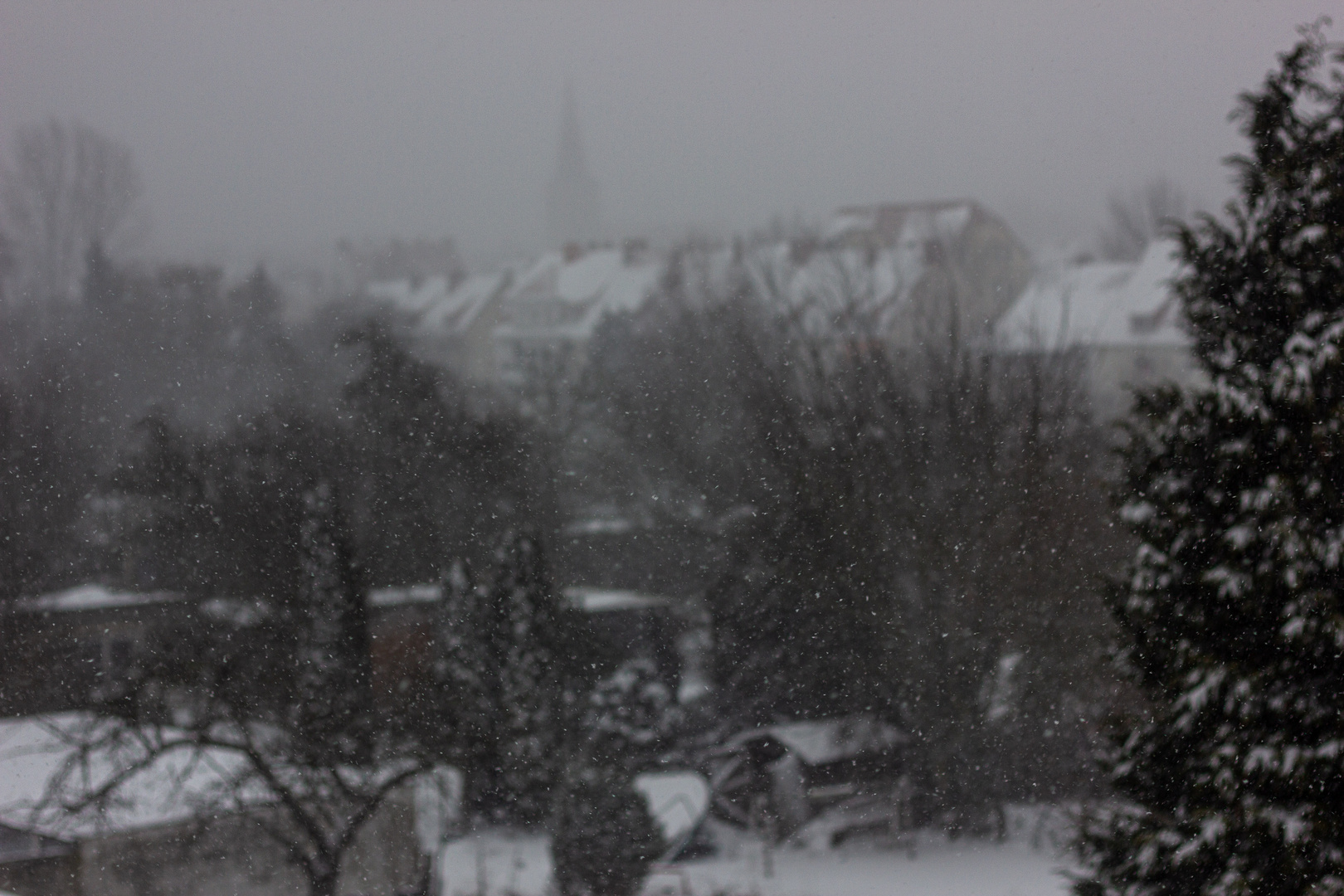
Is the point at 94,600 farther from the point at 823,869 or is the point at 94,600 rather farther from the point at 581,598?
the point at 823,869

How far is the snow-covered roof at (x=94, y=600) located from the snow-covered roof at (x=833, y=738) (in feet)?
14.7

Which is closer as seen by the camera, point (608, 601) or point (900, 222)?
point (608, 601)

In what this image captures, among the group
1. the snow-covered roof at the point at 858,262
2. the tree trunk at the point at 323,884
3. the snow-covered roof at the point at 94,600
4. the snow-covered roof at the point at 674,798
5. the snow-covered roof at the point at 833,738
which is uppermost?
the snow-covered roof at the point at 858,262

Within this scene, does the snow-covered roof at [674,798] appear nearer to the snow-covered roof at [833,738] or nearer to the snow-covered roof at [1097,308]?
the snow-covered roof at [833,738]

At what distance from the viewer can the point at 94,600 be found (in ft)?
27.3

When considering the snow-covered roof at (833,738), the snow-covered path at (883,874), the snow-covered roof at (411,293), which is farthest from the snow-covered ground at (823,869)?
the snow-covered roof at (411,293)

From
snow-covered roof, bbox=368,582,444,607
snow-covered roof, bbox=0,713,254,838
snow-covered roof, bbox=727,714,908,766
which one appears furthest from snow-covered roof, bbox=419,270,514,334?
snow-covered roof, bbox=0,713,254,838

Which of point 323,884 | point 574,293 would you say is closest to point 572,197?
point 574,293

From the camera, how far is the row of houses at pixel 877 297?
26.4 ft

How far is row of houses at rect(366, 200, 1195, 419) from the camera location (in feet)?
26.4

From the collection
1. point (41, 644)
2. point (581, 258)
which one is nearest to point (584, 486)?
point (581, 258)

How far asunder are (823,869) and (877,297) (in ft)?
14.0

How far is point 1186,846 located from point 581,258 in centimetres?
1066

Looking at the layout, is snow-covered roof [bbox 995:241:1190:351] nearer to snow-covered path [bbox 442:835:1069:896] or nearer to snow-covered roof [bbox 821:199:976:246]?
snow-covered roof [bbox 821:199:976:246]
